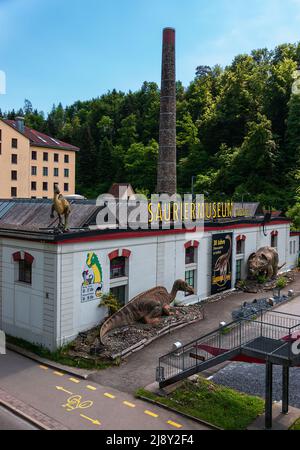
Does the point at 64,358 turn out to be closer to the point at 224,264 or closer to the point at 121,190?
the point at 224,264

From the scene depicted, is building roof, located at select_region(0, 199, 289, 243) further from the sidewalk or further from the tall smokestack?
the sidewalk

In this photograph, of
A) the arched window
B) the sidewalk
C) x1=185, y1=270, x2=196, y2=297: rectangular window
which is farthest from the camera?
the arched window

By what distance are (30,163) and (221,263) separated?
5649 centimetres

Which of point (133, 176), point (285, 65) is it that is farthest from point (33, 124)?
point (285, 65)

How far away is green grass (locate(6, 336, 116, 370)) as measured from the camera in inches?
767

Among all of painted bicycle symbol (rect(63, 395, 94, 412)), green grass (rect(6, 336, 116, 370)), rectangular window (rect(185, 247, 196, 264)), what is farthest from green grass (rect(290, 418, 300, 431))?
rectangular window (rect(185, 247, 196, 264))

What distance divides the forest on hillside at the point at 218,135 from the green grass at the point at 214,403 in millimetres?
36307

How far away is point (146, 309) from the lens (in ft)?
80.8

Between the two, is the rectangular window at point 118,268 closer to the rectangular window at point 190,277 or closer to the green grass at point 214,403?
the rectangular window at point 190,277

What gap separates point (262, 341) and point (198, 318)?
34.4 feet

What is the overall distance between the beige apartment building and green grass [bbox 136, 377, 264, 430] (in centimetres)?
6214

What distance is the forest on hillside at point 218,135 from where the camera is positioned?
238ft

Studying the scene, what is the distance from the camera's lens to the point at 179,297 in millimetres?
29172
